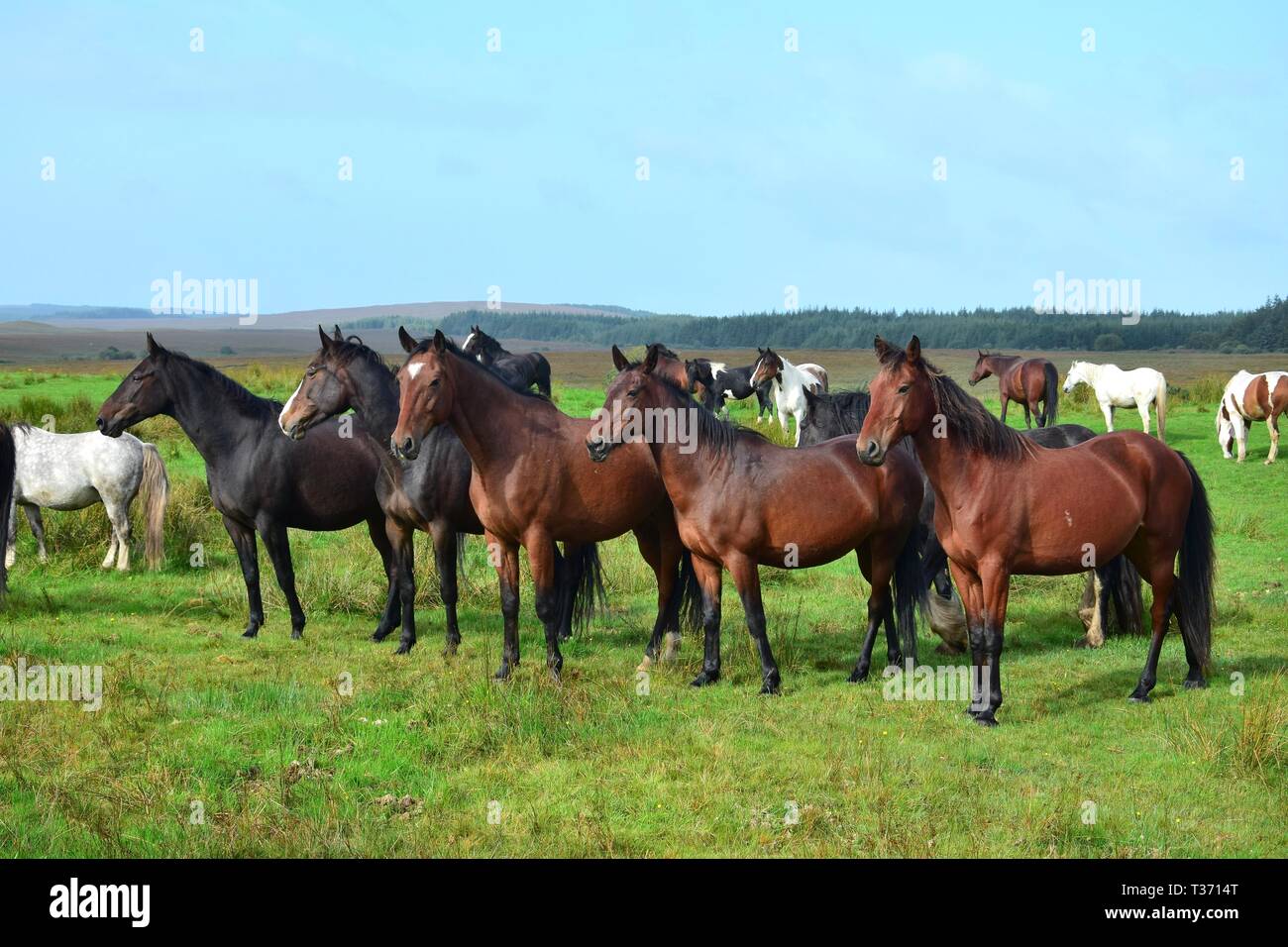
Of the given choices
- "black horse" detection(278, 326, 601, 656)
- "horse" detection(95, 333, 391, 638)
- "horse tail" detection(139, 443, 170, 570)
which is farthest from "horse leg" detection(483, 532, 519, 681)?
"horse tail" detection(139, 443, 170, 570)

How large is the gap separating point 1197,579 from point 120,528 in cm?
1049

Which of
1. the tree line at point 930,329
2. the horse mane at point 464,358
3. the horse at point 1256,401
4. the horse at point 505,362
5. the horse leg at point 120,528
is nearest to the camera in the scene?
the horse mane at point 464,358

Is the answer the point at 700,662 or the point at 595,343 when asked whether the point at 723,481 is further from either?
the point at 595,343

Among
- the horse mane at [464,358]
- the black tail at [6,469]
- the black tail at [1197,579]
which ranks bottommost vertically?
the black tail at [1197,579]

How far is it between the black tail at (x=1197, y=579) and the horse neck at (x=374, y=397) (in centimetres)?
583

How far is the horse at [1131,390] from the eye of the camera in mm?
23594


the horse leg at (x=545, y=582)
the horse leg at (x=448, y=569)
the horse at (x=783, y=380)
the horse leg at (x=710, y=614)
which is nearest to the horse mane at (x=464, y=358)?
the horse leg at (x=545, y=582)

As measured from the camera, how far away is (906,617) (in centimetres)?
871

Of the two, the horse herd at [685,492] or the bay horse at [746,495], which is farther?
the bay horse at [746,495]

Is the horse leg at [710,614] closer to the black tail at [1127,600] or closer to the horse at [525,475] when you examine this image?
the horse at [525,475]

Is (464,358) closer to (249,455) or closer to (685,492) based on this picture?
(685,492)

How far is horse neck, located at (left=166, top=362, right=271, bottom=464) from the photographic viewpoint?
996 centimetres

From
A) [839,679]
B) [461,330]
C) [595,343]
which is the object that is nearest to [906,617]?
[839,679]

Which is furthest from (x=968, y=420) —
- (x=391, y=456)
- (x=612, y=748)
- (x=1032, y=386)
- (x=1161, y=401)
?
(x=1032, y=386)
